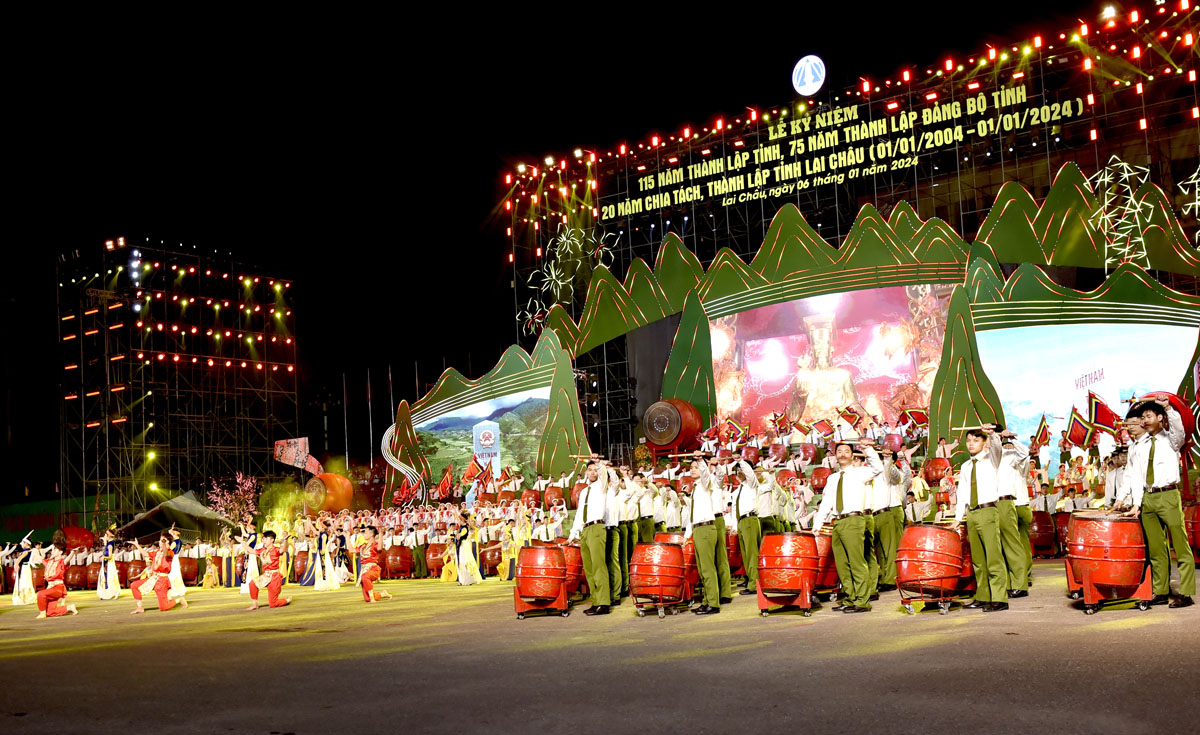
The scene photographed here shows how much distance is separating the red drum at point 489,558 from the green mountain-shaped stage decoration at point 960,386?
9171 mm

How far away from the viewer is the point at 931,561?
912cm

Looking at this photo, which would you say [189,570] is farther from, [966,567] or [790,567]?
[966,567]

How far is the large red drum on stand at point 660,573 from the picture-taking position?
34.6ft

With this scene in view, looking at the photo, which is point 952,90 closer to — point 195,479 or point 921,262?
point 921,262

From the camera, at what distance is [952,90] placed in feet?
85.0

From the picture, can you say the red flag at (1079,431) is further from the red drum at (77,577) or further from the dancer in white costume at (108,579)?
the red drum at (77,577)

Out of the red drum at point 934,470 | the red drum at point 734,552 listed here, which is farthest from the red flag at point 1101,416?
the red drum at point 734,552

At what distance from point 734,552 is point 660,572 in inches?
135

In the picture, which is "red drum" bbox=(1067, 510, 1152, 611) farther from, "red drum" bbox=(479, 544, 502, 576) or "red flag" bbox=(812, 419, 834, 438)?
"red flag" bbox=(812, 419, 834, 438)

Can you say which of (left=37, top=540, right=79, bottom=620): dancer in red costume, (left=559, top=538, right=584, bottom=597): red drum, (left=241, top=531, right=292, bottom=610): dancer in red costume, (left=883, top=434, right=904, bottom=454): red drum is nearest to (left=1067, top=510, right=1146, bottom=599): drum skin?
(left=559, top=538, right=584, bottom=597): red drum

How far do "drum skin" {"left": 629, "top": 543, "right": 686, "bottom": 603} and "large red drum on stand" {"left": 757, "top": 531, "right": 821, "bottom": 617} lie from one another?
0.97 metres

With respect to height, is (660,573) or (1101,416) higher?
(1101,416)

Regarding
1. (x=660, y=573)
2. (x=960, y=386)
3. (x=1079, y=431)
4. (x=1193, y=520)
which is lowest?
(x=660, y=573)

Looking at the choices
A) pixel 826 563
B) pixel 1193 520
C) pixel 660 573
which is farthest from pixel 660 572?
pixel 1193 520
